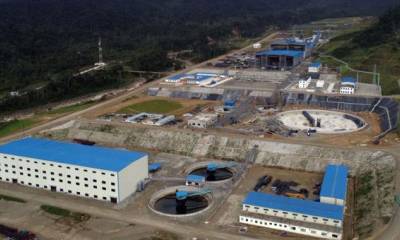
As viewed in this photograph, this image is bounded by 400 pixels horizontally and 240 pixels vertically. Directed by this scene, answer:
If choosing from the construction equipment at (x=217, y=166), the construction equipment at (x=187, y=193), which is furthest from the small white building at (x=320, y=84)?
the construction equipment at (x=187, y=193)

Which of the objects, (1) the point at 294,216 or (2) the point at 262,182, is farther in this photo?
(2) the point at 262,182

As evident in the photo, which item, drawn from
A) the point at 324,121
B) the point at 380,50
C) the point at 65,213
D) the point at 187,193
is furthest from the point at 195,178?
the point at 380,50

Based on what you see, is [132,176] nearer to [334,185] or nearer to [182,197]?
Answer: [182,197]

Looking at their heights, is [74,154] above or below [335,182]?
above

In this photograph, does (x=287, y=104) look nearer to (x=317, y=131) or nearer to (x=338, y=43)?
(x=317, y=131)

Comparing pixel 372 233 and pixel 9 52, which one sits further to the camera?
pixel 9 52

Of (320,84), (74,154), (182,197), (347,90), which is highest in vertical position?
(320,84)

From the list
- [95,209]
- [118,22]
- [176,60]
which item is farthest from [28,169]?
[118,22]

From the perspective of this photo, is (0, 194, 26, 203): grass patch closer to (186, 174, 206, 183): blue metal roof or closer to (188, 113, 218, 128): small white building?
(186, 174, 206, 183): blue metal roof
